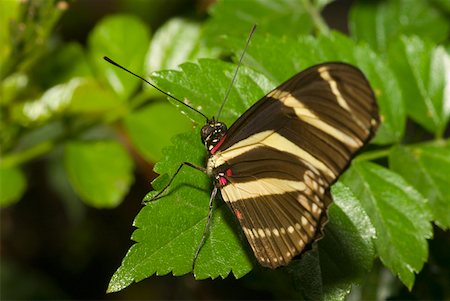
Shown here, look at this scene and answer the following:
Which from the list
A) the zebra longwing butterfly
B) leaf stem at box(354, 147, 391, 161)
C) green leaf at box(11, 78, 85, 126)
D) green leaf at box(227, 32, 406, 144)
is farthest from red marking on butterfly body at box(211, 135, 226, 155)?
green leaf at box(11, 78, 85, 126)

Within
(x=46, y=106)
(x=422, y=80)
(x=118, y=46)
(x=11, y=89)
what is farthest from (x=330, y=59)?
(x=11, y=89)

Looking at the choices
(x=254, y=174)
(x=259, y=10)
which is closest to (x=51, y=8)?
(x=259, y=10)

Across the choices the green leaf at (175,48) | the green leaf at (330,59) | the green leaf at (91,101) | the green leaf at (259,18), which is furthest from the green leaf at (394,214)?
the green leaf at (91,101)

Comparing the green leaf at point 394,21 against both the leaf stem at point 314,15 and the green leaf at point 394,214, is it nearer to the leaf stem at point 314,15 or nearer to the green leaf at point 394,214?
the leaf stem at point 314,15

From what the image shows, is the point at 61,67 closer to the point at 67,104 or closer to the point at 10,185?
the point at 67,104

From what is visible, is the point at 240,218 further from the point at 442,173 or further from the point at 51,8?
the point at 51,8

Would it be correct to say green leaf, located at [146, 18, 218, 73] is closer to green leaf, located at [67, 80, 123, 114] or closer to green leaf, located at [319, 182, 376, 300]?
green leaf, located at [67, 80, 123, 114]
